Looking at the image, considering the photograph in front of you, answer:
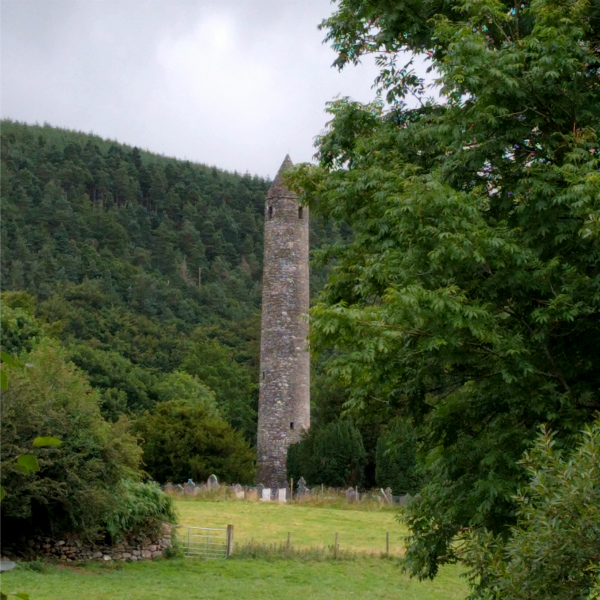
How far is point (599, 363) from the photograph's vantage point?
8.38 m

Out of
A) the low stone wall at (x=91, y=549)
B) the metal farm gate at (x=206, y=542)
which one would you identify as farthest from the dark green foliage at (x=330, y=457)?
the low stone wall at (x=91, y=549)

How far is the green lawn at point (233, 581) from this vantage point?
15258mm

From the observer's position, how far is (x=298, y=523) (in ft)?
81.1

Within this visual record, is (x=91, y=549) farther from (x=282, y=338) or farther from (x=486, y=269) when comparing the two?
(x=282, y=338)

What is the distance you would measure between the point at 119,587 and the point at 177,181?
87.0 m

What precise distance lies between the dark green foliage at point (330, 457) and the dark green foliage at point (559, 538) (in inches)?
1163

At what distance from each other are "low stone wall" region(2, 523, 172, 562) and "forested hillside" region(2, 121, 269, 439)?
88.8 feet

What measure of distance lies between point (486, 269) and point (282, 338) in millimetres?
29309

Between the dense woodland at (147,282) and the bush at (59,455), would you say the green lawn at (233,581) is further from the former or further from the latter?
the dense woodland at (147,282)

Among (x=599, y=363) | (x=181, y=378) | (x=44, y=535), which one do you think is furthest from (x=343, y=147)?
(x=181, y=378)

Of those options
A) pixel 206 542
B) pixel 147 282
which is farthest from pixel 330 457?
pixel 147 282

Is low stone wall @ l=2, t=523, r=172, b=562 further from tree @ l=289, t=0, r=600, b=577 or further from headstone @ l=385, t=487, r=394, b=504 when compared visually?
headstone @ l=385, t=487, r=394, b=504

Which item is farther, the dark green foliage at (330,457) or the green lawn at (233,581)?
the dark green foliage at (330,457)

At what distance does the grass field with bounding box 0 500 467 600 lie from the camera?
1540 centimetres
